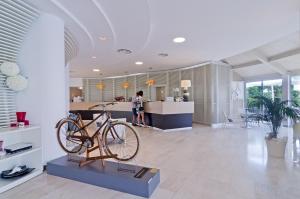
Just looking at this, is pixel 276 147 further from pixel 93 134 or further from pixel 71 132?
pixel 71 132

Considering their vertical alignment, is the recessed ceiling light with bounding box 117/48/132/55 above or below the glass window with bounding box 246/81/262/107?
above

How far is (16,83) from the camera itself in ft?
9.55

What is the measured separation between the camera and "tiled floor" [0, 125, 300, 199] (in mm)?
2379

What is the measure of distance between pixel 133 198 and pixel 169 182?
618 mm

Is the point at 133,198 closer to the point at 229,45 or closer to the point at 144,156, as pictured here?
the point at 144,156

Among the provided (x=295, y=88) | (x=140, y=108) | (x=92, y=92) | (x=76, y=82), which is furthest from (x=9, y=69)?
(x=92, y=92)

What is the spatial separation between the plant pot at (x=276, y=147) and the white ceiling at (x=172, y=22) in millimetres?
2312

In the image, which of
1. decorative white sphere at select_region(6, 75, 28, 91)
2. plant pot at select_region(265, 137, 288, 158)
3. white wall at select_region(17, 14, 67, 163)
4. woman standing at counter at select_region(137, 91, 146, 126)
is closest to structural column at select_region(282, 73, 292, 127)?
plant pot at select_region(265, 137, 288, 158)

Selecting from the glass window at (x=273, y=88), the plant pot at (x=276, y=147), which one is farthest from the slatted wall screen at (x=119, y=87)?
the plant pot at (x=276, y=147)

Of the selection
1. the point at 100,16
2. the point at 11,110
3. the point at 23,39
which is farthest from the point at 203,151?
the point at 23,39

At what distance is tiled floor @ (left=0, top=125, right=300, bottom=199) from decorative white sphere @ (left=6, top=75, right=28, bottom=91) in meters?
1.38

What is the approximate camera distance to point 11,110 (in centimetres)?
306

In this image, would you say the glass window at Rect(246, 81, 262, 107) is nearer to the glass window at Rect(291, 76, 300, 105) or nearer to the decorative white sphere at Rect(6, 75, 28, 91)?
the glass window at Rect(291, 76, 300, 105)

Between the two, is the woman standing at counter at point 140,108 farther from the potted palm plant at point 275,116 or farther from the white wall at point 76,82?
the white wall at point 76,82
